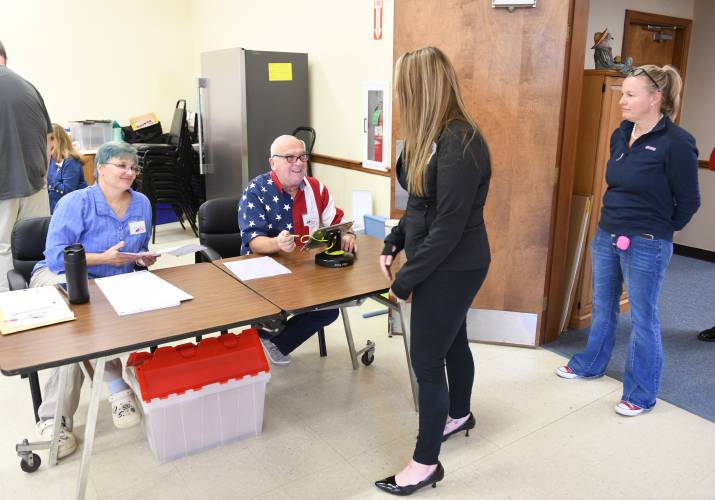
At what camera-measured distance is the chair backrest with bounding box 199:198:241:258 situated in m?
3.10

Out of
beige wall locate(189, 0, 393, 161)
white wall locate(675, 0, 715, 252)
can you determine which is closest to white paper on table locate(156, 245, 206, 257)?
beige wall locate(189, 0, 393, 161)

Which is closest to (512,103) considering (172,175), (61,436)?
(61,436)

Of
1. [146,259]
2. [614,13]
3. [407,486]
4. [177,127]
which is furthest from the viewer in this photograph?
[177,127]

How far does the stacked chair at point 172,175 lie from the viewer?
5652 mm

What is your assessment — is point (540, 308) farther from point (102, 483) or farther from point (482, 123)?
point (102, 483)

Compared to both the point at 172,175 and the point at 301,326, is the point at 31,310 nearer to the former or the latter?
the point at 301,326

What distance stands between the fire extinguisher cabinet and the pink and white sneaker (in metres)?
2.33

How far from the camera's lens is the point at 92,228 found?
251cm

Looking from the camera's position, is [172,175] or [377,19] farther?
[172,175]

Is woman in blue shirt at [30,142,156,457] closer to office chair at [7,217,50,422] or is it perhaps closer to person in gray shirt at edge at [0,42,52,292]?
office chair at [7,217,50,422]

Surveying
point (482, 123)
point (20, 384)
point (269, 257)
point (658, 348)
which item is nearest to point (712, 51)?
point (482, 123)

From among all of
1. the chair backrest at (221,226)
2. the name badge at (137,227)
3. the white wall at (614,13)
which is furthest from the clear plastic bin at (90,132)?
the white wall at (614,13)

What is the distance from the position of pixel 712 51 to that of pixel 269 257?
Answer: 4.41 meters

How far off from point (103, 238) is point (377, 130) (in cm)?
243
